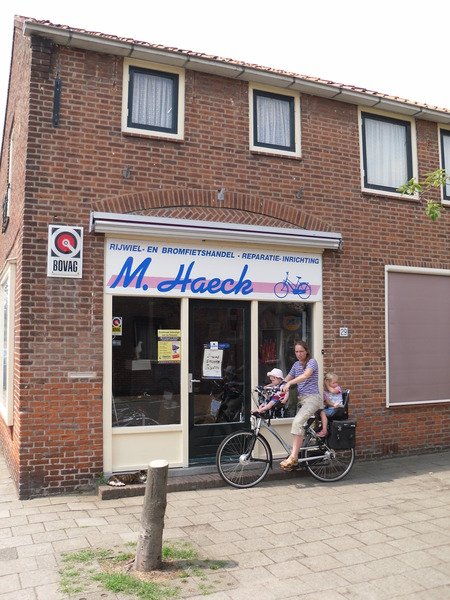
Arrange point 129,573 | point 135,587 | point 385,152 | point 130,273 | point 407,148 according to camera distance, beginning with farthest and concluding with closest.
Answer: point 407,148 → point 385,152 → point 130,273 → point 129,573 → point 135,587

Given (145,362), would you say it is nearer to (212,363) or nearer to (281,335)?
(212,363)

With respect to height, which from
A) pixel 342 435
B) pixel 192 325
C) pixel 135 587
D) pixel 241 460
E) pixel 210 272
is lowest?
pixel 135 587

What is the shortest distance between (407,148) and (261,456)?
5910 millimetres

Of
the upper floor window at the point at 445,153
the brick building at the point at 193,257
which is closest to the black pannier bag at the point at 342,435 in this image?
the brick building at the point at 193,257

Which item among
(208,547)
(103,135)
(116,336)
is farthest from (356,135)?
(208,547)

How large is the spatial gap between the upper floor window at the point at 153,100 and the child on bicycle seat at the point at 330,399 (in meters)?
4.04

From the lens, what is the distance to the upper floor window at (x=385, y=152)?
9617 millimetres

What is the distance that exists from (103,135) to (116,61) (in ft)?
3.51

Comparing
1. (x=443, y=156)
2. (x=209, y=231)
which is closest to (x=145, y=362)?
(x=209, y=231)

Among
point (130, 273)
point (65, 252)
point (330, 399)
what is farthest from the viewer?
point (330, 399)

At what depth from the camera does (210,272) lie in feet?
26.5

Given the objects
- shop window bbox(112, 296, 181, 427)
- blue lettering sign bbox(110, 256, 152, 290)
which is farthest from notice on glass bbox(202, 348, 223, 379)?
blue lettering sign bbox(110, 256, 152, 290)

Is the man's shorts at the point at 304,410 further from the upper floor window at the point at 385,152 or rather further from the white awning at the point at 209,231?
the upper floor window at the point at 385,152

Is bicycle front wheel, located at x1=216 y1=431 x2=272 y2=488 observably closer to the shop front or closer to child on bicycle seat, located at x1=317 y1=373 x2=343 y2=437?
the shop front
